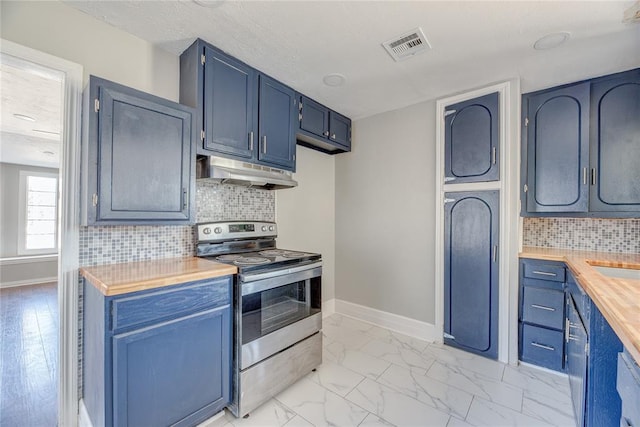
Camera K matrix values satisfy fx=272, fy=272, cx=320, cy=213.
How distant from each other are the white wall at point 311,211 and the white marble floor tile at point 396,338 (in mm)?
740

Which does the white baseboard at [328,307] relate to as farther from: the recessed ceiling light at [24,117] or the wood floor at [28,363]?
the recessed ceiling light at [24,117]

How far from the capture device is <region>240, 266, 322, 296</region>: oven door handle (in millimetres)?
1667

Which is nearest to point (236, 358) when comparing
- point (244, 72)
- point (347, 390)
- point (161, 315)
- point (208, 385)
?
point (208, 385)

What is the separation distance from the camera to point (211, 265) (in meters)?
1.70

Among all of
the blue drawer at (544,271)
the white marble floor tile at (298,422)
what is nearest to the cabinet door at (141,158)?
the white marble floor tile at (298,422)

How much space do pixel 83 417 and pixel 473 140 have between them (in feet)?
11.2

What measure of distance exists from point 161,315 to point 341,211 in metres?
2.40

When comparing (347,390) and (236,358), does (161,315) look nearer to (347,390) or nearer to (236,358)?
(236,358)

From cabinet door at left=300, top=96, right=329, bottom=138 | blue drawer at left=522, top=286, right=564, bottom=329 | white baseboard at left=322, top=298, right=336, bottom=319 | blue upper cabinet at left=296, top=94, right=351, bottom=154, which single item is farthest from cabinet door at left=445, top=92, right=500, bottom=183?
white baseboard at left=322, top=298, right=336, bottom=319

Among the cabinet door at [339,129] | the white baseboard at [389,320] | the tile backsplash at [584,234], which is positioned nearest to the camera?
the tile backsplash at [584,234]

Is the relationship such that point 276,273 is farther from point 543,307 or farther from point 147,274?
point 543,307

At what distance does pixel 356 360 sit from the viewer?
2359 mm

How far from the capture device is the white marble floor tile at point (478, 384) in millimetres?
1852

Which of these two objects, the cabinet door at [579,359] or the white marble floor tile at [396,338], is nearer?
the cabinet door at [579,359]
